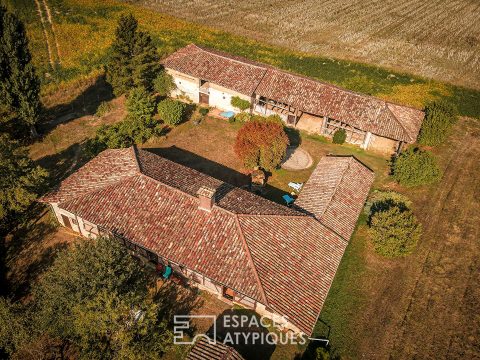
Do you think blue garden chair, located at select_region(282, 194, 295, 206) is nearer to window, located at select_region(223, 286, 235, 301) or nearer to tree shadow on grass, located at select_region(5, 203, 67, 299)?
window, located at select_region(223, 286, 235, 301)

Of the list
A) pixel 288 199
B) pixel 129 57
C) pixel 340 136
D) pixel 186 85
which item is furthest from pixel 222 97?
pixel 288 199

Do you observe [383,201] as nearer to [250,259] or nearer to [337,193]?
[337,193]

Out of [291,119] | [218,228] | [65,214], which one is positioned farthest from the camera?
[291,119]

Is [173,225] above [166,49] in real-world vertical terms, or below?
above

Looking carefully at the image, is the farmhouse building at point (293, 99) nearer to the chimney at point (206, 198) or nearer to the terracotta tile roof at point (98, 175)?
the terracotta tile roof at point (98, 175)

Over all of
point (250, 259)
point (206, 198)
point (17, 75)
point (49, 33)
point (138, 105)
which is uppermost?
point (17, 75)

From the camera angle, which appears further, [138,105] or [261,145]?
[138,105]


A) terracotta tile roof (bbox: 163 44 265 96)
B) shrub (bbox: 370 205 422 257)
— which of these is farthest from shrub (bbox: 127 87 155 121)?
shrub (bbox: 370 205 422 257)
